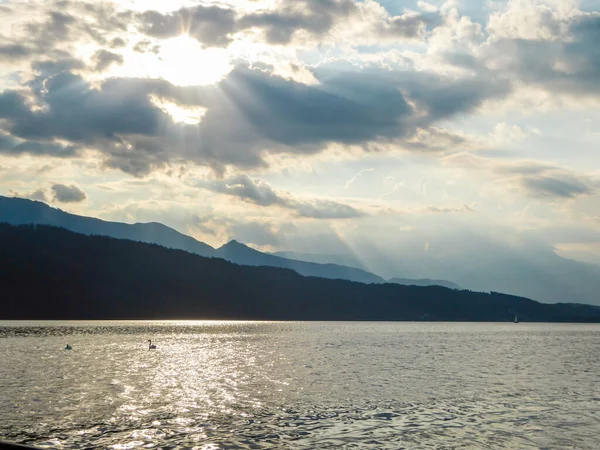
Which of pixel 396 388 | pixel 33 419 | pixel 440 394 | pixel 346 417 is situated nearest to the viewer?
pixel 33 419

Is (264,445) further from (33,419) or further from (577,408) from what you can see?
(577,408)

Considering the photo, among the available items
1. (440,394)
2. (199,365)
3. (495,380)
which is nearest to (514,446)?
(440,394)

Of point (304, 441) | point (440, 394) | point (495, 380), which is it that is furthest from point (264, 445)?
point (495, 380)

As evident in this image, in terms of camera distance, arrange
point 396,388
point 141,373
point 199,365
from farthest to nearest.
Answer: point 199,365 < point 141,373 < point 396,388

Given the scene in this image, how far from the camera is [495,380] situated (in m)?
92.6

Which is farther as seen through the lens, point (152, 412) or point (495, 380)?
point (495, 380)

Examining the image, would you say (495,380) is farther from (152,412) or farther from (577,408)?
(152,412)

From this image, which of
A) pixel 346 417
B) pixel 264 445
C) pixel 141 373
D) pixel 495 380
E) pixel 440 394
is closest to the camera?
pixel 264 445

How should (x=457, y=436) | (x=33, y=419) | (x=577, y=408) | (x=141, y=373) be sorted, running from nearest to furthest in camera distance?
(x=457, y=436), (x=33, y=419), (x=577, y=408), (x=141, y=373)

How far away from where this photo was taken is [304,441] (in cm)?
4728

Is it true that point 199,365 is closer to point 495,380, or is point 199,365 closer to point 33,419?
point 495,380

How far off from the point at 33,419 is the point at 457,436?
→ 122ft

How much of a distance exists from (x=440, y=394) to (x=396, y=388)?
7277 millimetres

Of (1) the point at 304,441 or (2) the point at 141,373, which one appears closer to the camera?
(1) the point at 304,441
